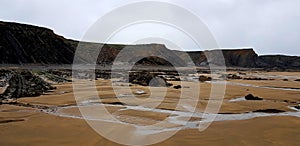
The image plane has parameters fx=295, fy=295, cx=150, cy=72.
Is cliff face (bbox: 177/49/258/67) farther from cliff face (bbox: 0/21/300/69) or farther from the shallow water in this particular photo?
the shallow water

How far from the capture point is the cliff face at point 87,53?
55.0 metres

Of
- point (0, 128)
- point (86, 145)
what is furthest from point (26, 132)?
point (86, 145)

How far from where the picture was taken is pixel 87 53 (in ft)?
273

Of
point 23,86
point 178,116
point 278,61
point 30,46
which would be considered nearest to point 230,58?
point 278,61

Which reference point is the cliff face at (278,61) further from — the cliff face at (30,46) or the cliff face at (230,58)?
the cliff face at (30,46)

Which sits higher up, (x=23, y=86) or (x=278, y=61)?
(x=278, y=61)

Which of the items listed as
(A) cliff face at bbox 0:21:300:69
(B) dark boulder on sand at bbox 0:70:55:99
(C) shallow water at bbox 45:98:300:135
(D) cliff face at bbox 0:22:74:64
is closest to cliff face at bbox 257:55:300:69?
(A) cliff face at bbox 0:21:300:69

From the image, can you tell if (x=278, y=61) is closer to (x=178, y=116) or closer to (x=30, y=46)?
(x=30, y=46)

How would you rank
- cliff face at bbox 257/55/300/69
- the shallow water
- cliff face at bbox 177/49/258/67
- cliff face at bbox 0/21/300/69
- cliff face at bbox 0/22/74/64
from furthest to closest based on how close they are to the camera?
cliff face at bbox 257/55/300/69 → cliff face at bbox 177/49/258/67 → cliff face at bbox 0/21/300/69 → cliff face at bbox 0/22/74/64 → the shallow water

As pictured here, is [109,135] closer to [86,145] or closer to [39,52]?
[86,145]

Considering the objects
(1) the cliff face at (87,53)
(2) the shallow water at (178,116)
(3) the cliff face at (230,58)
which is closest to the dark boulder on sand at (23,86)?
(2) the shallow water at (178,116)

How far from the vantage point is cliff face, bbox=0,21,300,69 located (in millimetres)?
55031

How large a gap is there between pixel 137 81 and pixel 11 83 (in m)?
12.6

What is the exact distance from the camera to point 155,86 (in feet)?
82.2
